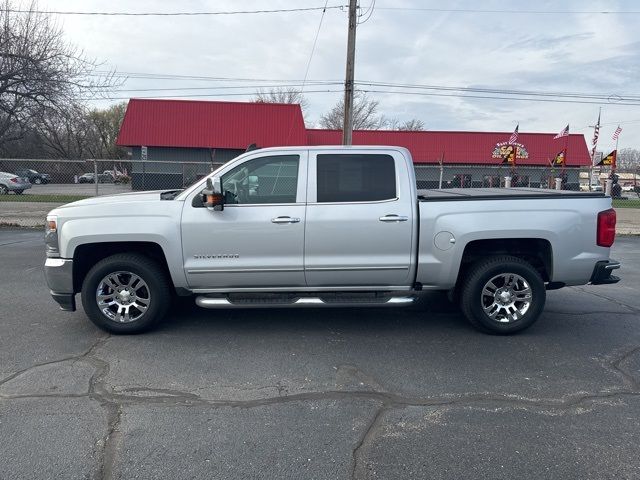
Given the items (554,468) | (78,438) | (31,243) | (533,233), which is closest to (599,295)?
(533,233)

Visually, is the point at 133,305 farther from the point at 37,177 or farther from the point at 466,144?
the point at 37,177

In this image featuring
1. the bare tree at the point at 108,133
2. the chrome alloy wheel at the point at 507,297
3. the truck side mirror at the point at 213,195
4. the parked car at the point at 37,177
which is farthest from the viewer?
the bare tree at the point at 108,133

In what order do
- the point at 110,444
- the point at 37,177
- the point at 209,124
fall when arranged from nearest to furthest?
1. the point at 110,444
2. the point at 209,124
3. the point at 37,177

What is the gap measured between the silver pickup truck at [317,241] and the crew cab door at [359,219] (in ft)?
0.04

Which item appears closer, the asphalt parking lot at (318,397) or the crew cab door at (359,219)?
the asphalt parking lot at (318,397)

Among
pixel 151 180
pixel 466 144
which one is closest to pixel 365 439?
pixel 151 180

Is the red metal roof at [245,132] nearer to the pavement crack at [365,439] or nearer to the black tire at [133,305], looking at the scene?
the black tire at [133,305]

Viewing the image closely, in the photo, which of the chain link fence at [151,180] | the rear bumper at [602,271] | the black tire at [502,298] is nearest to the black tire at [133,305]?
the black tire at [502,298]

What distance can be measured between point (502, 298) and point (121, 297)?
3.96 metres

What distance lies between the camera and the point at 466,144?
3356 centimetres

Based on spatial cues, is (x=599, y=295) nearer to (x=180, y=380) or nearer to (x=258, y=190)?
(x=258, y=190)

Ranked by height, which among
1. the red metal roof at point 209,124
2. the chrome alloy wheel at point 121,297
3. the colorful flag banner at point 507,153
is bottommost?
the chrome alloy wheel at point 121,297

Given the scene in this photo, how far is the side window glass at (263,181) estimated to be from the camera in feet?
15.8

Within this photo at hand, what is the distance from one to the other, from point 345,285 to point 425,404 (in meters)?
1.65
